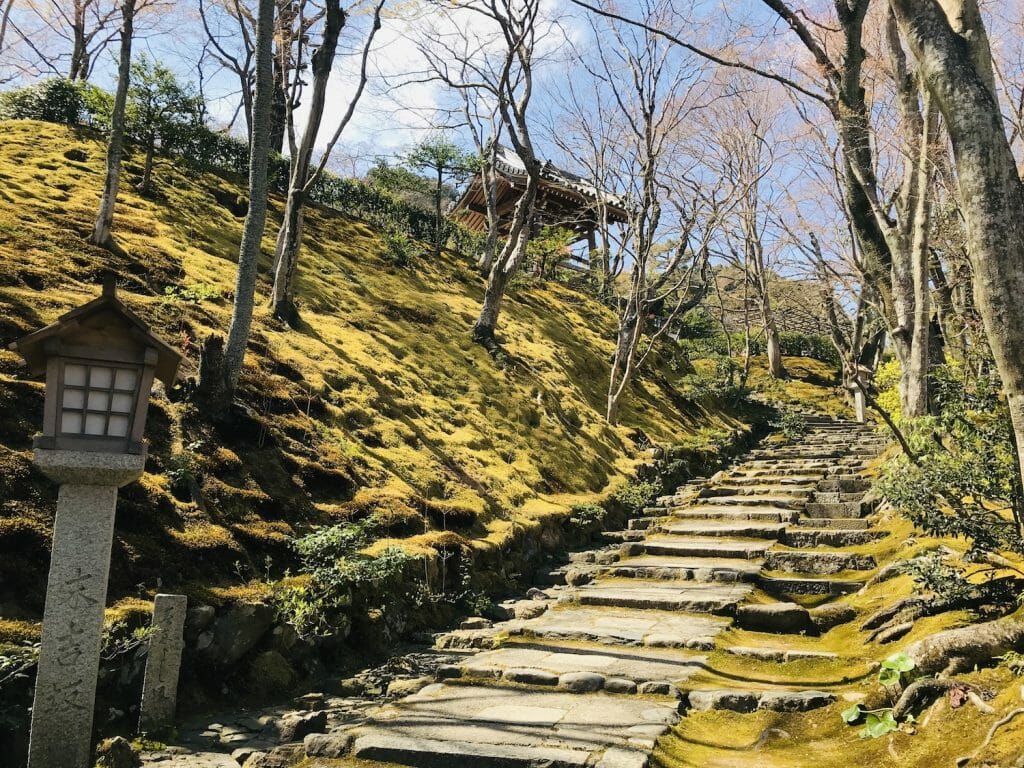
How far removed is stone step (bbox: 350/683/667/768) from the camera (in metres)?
4.16

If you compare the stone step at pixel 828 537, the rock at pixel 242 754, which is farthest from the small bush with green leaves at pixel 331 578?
the stone step at pixel 828 537

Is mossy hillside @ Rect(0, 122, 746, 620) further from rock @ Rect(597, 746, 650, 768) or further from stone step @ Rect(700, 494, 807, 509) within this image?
rock @ Rect(597, 746, 650, 768)

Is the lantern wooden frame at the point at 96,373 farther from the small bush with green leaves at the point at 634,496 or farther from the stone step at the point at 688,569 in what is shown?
the small bush with green leaves at the point at 634,496

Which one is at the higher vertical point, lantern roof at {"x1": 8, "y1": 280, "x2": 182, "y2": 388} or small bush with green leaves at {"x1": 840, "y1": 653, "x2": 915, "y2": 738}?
lantern roof at {"x1": 8, "y1": 280, "x2": 182, "y2": 388}

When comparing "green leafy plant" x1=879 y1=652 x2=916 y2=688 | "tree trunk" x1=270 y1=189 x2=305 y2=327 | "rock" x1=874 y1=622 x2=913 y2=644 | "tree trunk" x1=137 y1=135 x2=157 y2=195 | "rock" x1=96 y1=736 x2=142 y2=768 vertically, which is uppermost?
"tree trunk" x1=137 y1=135 x2=157 y2=195

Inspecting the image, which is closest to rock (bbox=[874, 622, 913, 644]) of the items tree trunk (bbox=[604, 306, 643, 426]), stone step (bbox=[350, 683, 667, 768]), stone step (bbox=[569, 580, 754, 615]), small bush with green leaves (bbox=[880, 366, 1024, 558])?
small bush with green leaves (bbox=[880, 366, 1024, 558])

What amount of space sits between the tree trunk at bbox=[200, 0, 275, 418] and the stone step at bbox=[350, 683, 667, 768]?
4.77 metres

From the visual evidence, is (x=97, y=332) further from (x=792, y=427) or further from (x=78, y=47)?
(x=78, y=47)

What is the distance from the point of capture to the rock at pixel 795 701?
479 centimetres

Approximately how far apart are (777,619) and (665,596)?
51.8 inches

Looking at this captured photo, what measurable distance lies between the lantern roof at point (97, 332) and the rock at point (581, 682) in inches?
147

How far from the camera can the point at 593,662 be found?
6020 millimetres

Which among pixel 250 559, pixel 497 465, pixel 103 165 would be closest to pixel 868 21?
pixel 497 465

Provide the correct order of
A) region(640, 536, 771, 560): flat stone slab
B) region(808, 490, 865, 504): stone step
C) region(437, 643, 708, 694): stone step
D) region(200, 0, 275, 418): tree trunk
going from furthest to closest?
region(808, 490, 865, 504): stone step
region(640, 536, 771, 560): flat stone slab
region(200, 0, 275, 418): tree trunk
region(437, 643, 708, 694): stone step
